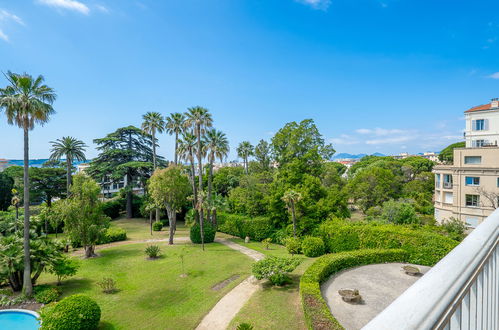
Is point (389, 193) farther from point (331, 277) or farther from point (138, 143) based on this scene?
point (138, 143)

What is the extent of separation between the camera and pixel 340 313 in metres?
12.3

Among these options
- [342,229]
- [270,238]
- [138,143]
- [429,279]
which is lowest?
[270,238]

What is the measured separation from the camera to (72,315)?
11.4 m

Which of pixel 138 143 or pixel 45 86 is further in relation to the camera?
pixel 138 143

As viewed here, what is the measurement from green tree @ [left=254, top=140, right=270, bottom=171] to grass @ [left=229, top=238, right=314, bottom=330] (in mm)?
32167

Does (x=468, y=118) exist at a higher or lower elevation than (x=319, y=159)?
higher

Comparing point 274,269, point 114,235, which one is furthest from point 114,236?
point 274,269

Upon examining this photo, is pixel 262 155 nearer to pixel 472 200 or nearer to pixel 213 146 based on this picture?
pixel 213 146

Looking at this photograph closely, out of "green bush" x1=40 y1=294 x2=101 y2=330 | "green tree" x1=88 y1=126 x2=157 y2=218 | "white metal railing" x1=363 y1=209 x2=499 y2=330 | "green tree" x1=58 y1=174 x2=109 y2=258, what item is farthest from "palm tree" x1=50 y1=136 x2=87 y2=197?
"white metal railing" x1=363 y1=209 x2=499 y2=330

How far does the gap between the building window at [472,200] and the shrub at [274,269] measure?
909 inches

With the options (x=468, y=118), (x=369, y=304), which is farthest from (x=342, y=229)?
(x=468, y=118)

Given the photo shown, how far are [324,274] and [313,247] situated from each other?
21.8 feet

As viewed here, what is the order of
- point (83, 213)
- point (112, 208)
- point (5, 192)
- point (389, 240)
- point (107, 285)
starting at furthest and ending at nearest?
point (112, 208) < point (5, 192) < point (83, 213) < point (389, 240) < point (107, 285)

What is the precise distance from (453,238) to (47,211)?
128 feet
